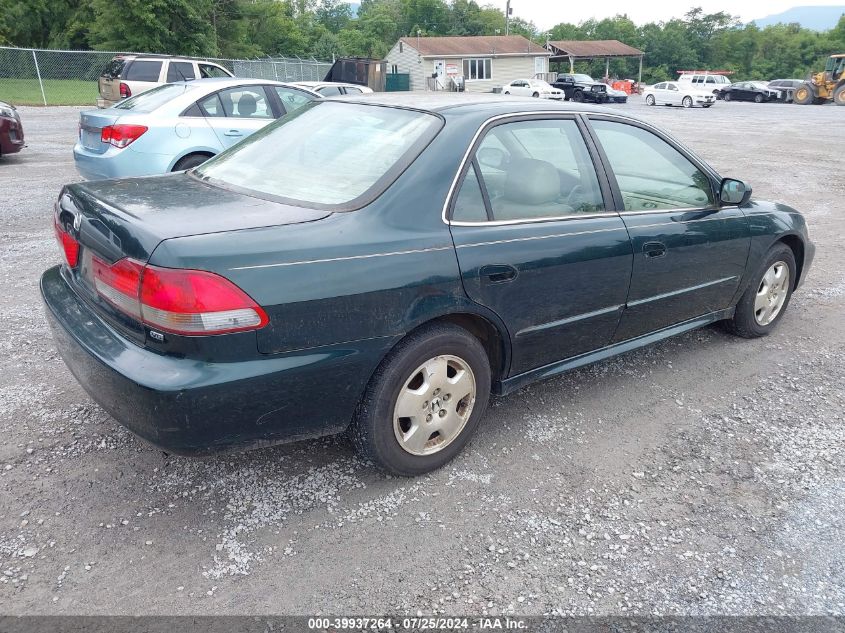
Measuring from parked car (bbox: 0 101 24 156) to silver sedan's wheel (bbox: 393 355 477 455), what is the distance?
396 inches

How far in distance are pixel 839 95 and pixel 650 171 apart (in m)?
42.2

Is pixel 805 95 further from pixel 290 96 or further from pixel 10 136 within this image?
pixel 10 136

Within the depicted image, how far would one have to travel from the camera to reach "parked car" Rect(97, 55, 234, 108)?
54.9 feet

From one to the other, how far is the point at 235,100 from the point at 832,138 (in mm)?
17367

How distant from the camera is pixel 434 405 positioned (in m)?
2.98

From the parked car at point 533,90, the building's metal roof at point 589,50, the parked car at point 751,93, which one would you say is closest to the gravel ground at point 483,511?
the parked car at point 533,90

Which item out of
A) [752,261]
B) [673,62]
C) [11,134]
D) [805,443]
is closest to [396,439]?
[805,443]

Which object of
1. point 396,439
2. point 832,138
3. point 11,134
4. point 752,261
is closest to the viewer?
point 396,439

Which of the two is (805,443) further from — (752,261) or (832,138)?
(832,138)

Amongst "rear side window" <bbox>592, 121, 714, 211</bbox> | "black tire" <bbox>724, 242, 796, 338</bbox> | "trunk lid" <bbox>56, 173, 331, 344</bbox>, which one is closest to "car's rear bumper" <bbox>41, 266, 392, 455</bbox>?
"trunk lid" <bbox>56, 173, 331, 344</bbox>

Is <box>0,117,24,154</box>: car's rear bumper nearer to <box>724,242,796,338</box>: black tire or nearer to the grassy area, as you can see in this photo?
<box>724,242,796,338</box>: black tire

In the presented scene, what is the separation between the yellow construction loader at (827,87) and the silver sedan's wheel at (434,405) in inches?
1707

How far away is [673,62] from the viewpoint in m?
77.3

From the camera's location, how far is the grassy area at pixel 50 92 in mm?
23984
